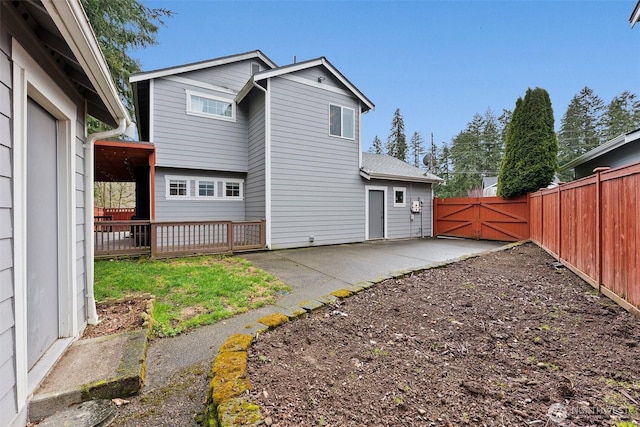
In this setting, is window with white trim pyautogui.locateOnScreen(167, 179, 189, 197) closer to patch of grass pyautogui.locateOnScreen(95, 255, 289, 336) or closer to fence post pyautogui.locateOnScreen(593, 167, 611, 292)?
patch of grass pyautogui.locateOnScreen(95, 255, 289, 336)

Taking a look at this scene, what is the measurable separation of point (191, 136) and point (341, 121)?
518cm

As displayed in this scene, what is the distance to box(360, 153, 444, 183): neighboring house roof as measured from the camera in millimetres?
10727

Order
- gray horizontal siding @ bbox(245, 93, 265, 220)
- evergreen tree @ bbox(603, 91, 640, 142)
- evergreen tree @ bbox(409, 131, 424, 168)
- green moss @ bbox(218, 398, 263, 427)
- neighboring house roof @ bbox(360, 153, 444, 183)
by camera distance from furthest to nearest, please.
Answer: evergreen tree @ bbox(409, 131, 424, 168) → evergreen tree @ bbox(603, 91, 640, 142) → neighboring house roof @ bbox(360, 153, 444, 183) → gray horizontal siding @ bbox(245, 93, 265, 220) → green moss @ bbox(218, 398, 263, 427)

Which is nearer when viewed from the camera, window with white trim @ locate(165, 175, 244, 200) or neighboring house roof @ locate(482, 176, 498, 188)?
window with white trim @ locate(165, 175, 244, 200)

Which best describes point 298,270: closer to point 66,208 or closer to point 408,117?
point 66,208

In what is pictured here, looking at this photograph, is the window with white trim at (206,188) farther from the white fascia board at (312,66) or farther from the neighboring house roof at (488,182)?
the neighboring house roof at (488,182)

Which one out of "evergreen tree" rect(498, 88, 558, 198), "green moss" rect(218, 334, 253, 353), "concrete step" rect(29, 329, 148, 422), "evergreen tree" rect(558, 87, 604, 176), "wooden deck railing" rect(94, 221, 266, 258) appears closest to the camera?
"concrete step" rect(29, 329, 148, 422)

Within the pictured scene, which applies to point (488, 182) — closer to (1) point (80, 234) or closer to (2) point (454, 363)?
(2) point (454, 363)

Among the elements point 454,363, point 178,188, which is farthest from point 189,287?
point 178,188

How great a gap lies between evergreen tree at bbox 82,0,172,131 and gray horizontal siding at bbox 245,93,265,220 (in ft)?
20.9

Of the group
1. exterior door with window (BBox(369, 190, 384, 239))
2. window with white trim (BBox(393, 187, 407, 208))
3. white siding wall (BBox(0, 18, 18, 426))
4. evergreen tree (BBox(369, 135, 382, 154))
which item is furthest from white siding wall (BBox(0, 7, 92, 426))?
evergreen tree (BBox(369, 135, 382, 154))

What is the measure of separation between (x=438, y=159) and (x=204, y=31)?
31.8m

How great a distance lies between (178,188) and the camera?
9305 millimetres

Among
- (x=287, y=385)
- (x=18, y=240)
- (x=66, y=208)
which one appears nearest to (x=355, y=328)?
(x=287, y=385)
